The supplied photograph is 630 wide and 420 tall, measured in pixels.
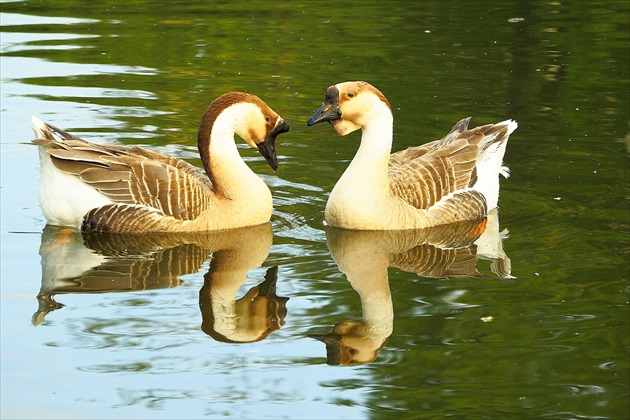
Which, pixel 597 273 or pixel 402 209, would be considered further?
pixel 402 209

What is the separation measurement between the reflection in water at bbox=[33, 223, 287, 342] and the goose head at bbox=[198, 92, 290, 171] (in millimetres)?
848

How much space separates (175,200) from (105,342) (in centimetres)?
296

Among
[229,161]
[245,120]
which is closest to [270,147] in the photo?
[245,120]

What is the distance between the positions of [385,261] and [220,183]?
→ 2017 mm

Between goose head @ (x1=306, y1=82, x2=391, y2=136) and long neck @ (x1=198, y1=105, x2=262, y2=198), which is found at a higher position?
A: goose head @ (x1=306, y1=82, x2=391, y2=136)

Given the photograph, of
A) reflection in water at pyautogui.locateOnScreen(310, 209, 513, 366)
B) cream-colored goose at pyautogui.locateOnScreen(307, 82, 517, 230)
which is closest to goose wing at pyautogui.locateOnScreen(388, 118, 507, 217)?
cream-colored goose at pyautogui.locateOnScreen(307, 82, 517, 230)

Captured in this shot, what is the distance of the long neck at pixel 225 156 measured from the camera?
11.2m

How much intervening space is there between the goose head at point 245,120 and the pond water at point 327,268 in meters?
0.80

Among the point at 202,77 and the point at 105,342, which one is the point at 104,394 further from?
the point at 202,77

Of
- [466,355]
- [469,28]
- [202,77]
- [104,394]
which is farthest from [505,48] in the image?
[104,394]

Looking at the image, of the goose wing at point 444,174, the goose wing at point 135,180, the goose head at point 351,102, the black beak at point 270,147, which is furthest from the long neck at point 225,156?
the goose wing at point 444,174

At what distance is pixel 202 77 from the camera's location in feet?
57.8

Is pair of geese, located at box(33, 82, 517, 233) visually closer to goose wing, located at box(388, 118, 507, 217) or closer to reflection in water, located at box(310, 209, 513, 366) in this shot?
goose wing, located at box(388, 118, 507, 217)

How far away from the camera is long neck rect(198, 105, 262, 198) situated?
1119cm
